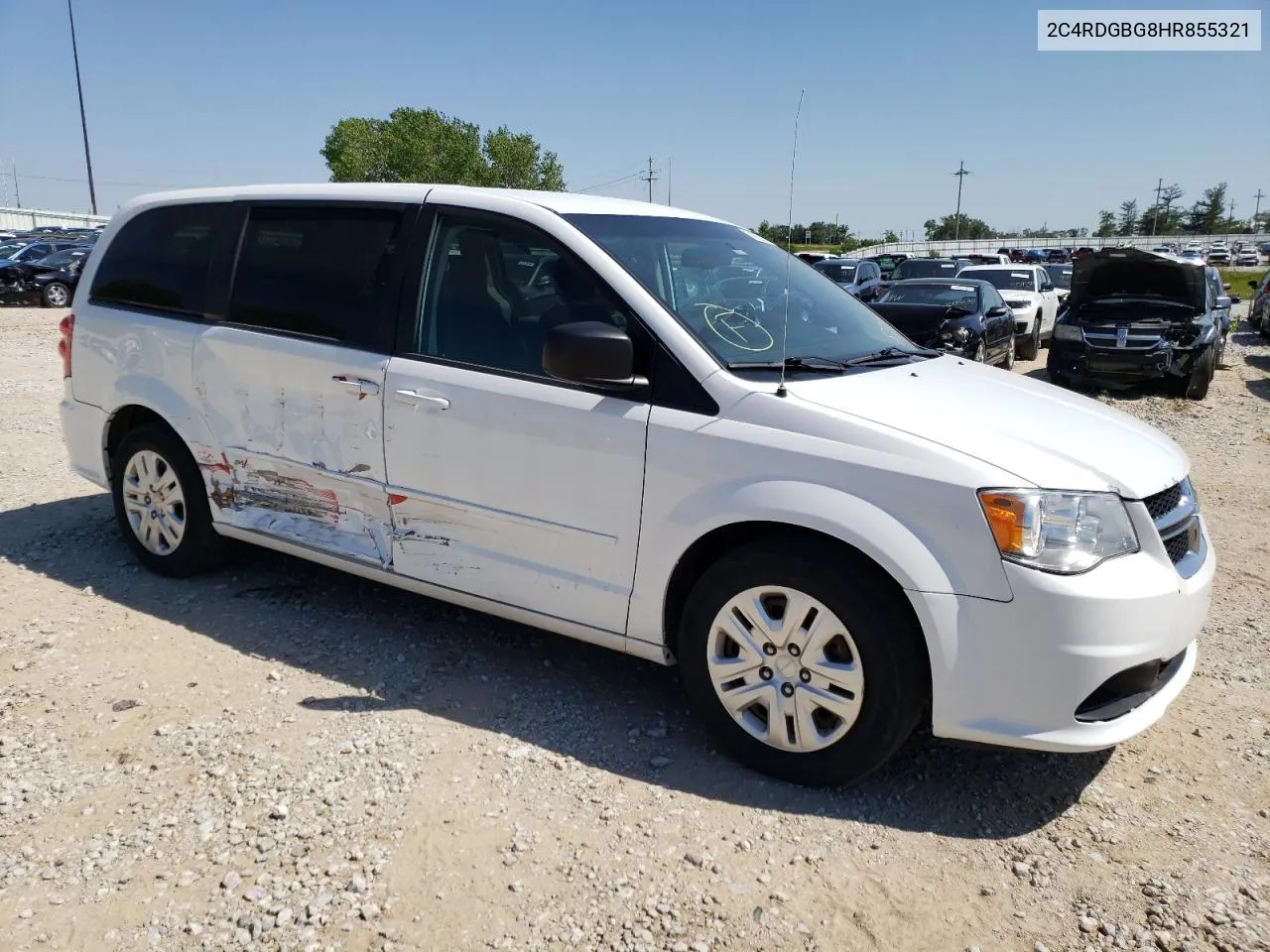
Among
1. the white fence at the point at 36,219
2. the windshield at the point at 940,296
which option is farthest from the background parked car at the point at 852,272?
the white fence at the point at 36,219

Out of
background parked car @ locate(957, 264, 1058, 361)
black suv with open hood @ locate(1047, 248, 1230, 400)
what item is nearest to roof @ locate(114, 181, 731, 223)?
black suv with open hood @ locate(1047, 248, 1230, 400)

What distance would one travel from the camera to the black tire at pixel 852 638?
110 inches

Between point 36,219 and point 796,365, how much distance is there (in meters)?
82.7

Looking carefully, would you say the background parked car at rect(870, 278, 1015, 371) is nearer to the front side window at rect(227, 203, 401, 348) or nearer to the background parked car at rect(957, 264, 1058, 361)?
the background parked car at rect(957, 264, 1058, 361)

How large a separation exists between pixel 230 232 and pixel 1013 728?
3.90 metres

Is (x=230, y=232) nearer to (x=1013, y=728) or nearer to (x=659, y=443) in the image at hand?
(x=659, y=443)

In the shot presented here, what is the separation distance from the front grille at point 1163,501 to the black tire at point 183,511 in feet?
13.1

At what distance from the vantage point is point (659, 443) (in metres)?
3.10

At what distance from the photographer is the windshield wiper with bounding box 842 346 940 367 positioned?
3.50 m

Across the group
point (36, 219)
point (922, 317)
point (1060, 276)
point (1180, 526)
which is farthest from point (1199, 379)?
point (36, 219)

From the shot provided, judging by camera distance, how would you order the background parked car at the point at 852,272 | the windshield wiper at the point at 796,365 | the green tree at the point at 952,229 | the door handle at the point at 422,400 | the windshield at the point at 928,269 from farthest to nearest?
the green tree at the point at 952,229, the background parked car at the point at 852,272, the windshield at the point at 928,269, the door handle at the point at 422,400, the windshield wiper at the point at 796,365

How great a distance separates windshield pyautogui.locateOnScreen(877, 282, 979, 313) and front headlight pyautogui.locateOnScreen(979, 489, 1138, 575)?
1067 cm

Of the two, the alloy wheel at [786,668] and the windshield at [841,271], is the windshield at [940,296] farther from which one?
the alloy wheel at [786,668]

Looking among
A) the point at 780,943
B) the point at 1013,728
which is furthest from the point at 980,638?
the point at 780,943
